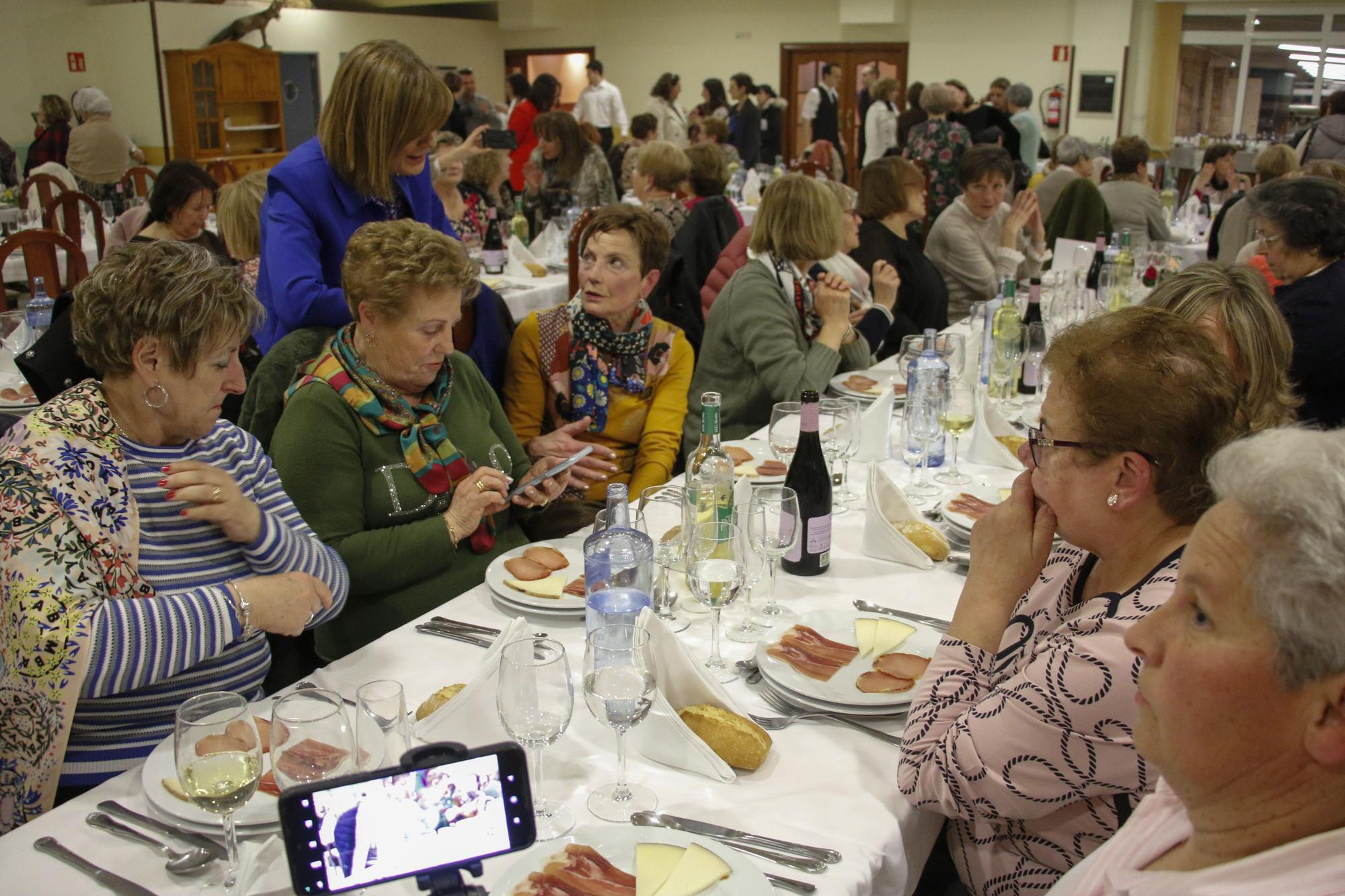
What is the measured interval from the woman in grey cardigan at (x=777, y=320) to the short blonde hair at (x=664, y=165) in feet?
7.04

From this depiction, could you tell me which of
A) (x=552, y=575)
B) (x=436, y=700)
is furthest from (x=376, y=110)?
(x=436, y=700)

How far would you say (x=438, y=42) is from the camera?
15.6m

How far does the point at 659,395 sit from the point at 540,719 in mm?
1927

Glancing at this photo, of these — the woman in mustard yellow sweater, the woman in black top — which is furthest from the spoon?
the woman in black top

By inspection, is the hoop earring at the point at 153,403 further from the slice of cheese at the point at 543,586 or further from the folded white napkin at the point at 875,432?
the folded white napkin at the point at 875,432

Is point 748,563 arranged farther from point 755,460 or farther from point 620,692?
point 755,460

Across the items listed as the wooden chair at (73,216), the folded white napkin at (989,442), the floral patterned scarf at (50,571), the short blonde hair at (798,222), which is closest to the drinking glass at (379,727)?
the floral patterned scarf at (50,571)

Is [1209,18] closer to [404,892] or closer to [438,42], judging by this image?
[438,42]

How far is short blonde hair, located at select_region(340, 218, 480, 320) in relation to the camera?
7.02ft

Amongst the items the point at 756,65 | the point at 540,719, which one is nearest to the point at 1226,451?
the point at 540,719

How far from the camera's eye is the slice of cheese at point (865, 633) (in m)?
1.69

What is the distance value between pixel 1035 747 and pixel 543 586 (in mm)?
896

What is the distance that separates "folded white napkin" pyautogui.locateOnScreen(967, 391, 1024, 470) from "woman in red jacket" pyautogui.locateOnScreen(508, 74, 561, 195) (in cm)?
678

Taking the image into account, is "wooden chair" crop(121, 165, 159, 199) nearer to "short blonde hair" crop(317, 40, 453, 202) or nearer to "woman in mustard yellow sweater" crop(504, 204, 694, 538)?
"short blonde hair" crop(317, 40, 453, 202)
